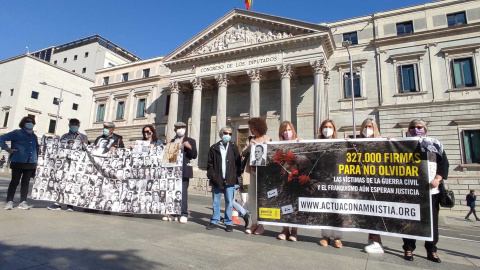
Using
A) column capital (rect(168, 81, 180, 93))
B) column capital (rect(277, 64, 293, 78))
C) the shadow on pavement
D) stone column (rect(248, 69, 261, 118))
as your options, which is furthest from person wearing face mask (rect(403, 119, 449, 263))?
column capital (rect(168, 81, 180, 93))

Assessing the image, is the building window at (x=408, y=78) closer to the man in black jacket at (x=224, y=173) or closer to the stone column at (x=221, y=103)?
the stone column at (x=221, y=103)

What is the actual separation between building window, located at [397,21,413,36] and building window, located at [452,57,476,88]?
4429mm

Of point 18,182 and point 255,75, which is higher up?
point 255,75

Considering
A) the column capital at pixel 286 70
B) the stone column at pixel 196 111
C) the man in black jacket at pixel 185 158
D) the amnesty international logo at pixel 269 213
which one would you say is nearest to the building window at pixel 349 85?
the column capital at pixel 286 70

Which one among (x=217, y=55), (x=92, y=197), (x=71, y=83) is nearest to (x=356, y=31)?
(x=217, y=55)

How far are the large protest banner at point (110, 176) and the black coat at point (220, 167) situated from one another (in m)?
0.86

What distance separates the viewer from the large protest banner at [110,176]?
5941 millimetres

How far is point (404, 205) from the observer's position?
381cm

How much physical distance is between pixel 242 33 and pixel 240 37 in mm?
533

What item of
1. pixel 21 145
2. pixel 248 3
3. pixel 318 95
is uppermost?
pixel 248 3

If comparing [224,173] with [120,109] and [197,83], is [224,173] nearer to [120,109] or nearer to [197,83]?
[197,83]

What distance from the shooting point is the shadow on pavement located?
2.57 meters

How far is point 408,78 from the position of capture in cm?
2070

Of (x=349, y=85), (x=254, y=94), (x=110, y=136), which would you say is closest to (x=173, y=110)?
(x=254, y=94)
